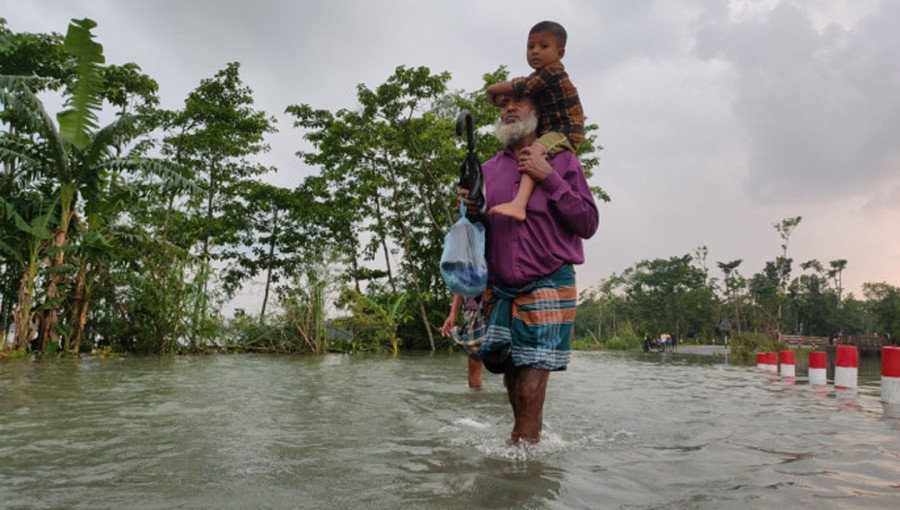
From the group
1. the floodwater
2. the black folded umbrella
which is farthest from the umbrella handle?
the floodwater

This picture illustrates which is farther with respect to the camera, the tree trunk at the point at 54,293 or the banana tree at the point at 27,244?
the tree trunk at the point at 54,293

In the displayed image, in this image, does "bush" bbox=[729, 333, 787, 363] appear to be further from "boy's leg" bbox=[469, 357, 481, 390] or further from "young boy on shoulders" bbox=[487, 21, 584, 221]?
"young boy on shoulders" bbox=[487, 21, 584, 221]

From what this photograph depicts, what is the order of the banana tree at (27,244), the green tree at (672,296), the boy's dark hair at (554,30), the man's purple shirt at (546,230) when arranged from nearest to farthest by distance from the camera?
1. the man's purple shirt at (546,230)
2. the boy's dark hair at (554,30)
3. the banana tree at (27,244)
4. the green tree at (672,296)

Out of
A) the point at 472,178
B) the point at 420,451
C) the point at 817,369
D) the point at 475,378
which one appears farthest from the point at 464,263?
the point at 817,369

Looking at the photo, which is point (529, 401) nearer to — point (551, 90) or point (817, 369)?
point (551, 90)

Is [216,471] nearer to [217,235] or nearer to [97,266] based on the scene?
[97,266]

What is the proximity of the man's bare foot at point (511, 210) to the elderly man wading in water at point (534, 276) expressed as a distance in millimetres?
127

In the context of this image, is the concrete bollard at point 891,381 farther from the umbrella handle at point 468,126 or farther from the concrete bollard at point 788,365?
the umbrella handle at point 468,126

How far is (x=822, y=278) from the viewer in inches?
2635

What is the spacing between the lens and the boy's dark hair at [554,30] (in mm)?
2783

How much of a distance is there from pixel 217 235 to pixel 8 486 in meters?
16.5

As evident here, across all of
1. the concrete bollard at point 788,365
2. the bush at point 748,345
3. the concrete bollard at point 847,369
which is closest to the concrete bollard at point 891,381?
the concrete bollard at point 847,369

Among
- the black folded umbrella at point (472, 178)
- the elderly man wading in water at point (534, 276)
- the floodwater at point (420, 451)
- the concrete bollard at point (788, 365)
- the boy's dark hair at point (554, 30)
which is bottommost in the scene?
the floodwater at point (420, 451)

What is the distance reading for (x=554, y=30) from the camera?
9.15ft
